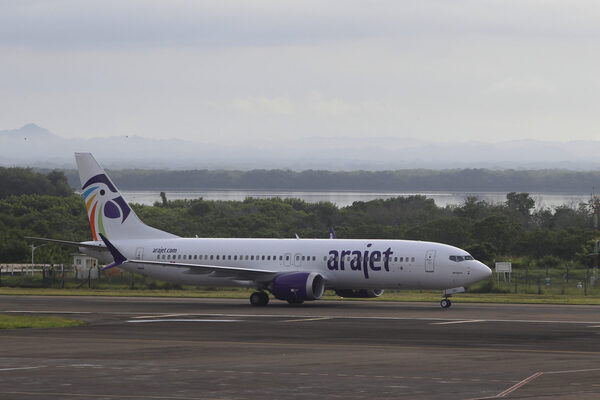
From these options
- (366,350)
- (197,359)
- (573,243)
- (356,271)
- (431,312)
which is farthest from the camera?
(573,243)

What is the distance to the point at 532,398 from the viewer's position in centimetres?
2186

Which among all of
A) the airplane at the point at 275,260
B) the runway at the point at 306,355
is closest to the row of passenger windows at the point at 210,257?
the airplane at the point at 275,260

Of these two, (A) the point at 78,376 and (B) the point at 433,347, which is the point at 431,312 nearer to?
(B) the point at 433,347

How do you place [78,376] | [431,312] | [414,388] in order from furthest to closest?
[431,312], [78,376], [414,388]

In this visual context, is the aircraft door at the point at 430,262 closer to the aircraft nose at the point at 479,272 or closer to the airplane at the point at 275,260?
the airplane at the point at 275,260

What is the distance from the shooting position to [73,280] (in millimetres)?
75000

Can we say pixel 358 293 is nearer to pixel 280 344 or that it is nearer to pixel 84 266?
pixel 280 344

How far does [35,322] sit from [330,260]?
17232 millimetres

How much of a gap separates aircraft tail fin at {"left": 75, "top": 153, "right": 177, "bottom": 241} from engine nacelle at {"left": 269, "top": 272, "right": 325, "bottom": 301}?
9228 mm

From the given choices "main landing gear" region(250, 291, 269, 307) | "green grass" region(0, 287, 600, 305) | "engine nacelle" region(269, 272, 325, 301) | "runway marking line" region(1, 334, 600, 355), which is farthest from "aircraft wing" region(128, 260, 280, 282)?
"runway marking line" region(1, 334, 600, 355)

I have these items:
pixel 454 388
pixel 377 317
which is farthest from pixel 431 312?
pixel 454 388

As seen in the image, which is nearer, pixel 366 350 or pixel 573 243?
pixel 366 350

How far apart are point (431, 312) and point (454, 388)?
2518 cm

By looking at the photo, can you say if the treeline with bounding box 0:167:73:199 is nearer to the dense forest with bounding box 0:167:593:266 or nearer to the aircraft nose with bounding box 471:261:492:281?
the dense forest with bounding box 0:167:593:266
